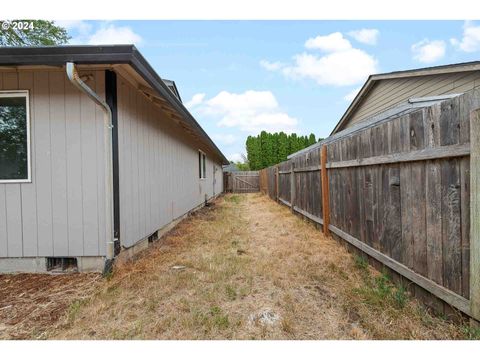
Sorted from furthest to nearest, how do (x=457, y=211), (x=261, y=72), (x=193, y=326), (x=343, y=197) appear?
(x=261, y=72), (x=343, y=197), (x=193, y=326), (x=457, y=211)

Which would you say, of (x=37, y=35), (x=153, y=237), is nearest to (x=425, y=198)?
(x=153, y=237)

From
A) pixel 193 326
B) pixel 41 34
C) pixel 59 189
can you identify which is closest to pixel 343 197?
pixel 193 326

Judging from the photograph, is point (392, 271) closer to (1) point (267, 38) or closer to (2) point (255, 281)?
(2) point (255, 281)

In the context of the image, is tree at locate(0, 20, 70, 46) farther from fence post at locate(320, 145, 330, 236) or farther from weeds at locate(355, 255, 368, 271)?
weeds at locate(355, 255, 368, 271)

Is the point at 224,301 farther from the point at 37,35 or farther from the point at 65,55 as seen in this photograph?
the point at 37,35

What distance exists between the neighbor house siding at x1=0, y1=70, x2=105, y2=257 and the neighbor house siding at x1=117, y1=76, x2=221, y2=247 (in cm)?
32

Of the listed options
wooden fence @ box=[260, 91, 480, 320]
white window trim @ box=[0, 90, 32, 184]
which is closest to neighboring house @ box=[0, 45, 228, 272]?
white window trim @ box=[0, 90, 32, 184]

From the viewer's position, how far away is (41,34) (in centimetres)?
1285

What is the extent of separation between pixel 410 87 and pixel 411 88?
53 mm

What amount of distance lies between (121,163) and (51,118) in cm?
92

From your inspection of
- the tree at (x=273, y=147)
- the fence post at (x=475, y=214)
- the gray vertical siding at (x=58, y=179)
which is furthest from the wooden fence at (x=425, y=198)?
the tree at (x=273, y=147)

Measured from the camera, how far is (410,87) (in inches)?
289

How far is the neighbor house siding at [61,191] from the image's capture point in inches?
124

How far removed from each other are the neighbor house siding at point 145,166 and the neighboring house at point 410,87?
3.62 metres
